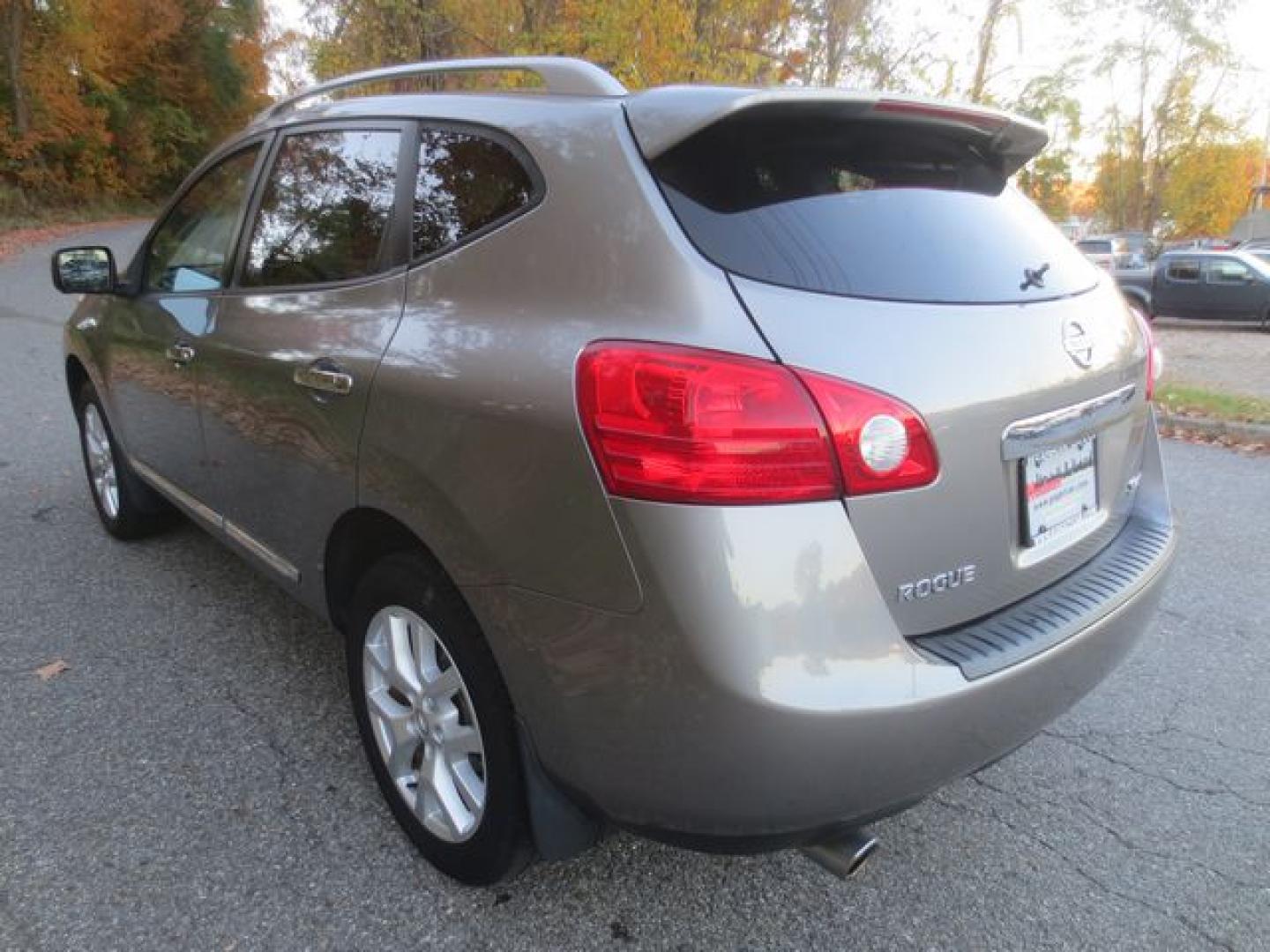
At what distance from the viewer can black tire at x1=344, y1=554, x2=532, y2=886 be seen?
6.06ft

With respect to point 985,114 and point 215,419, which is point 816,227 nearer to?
point 985,114

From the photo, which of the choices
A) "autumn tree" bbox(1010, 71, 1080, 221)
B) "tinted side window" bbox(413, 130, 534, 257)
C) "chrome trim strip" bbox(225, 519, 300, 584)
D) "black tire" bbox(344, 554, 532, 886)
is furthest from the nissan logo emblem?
"autumn tree" bbox(1010, 71, 1080, 221)

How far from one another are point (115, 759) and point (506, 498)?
5.46 feet

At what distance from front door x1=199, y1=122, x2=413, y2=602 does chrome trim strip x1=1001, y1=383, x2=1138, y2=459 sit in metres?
1.33

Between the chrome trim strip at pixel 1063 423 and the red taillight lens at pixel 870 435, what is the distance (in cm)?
26

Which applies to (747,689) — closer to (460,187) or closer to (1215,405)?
(460,187)

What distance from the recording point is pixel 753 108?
1.63m

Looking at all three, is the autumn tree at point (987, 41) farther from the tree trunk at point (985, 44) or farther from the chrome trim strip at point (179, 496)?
the chrome trim strip at point (179, 496)

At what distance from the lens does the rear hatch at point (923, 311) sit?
157 centimetres

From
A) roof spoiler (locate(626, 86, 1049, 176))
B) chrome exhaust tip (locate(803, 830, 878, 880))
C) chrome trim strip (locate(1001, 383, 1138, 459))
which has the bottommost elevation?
chrome exhaust tip (locate(803, 830, 878, 880))

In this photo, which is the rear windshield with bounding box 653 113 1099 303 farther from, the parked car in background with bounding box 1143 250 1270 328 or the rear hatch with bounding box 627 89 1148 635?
the parked car in background with bounding box 1143 250 1270 328

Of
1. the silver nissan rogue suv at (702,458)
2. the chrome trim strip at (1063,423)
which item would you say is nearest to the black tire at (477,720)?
the silver nissan rogue suv at (702,458)

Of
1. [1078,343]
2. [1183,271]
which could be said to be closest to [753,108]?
[1078,343]

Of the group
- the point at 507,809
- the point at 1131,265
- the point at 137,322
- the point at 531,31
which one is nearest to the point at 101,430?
the point at 137,322
